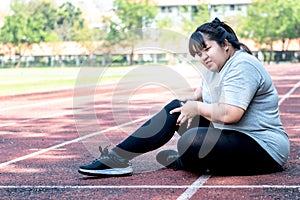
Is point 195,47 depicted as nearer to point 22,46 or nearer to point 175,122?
point 175,122

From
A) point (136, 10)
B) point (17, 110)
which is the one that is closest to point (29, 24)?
point (136, 10)

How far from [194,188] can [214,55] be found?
116 cm

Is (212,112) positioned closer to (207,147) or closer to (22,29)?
(207,147)

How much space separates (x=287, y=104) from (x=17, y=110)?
254 inches

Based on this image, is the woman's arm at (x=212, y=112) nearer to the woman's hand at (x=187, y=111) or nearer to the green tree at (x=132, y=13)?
the woman's hand at (x=187, y=111)

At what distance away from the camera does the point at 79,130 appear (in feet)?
35.2

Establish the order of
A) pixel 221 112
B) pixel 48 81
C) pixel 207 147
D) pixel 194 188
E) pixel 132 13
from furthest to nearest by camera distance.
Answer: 1. pixel 132 13
2. pixel 48 81
3. pixel 207 147
4. pixel 221 112
5. pixel 194 188

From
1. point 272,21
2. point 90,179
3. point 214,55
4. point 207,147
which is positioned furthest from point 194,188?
point 272,21

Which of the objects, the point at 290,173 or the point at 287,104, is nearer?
the point at 290,173

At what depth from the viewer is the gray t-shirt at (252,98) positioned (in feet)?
18.3

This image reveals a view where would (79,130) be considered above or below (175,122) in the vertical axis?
below

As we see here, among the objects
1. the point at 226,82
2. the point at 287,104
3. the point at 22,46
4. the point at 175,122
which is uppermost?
the point at 226,82

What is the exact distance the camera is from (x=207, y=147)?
5703mm

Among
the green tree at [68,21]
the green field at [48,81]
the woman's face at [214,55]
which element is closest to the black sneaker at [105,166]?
the woman's face at [214,55]
